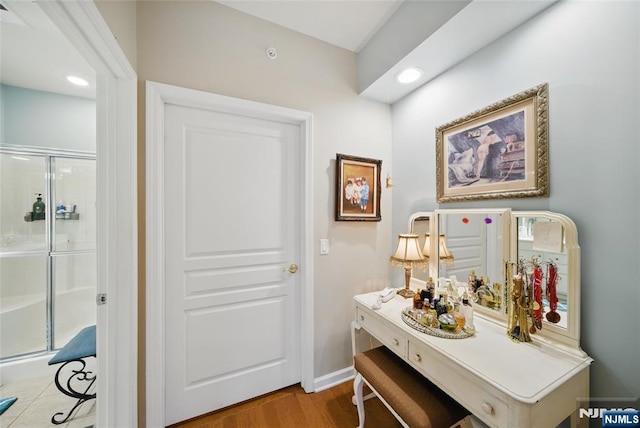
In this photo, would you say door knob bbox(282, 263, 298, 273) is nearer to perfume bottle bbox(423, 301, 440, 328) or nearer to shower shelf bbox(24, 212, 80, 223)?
perfume bottle bbox(423, 301, 440, 328)

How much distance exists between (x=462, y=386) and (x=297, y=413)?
1.12 meters

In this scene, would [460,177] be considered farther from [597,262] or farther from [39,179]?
[39,179]

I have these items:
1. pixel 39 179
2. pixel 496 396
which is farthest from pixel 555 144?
pixel 39 179

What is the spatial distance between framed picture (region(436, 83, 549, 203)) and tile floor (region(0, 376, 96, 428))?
114 inches

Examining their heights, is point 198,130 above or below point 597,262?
above

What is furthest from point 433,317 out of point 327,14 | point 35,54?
point 35,54

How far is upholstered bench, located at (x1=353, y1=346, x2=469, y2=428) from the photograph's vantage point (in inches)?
37.4

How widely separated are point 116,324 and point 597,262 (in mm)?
2266

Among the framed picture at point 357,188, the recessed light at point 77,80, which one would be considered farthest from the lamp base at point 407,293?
the recessed light at point 77,80

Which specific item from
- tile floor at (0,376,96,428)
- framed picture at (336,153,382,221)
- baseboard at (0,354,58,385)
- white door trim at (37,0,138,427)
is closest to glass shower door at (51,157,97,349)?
baseboard at (0,354,58,385)

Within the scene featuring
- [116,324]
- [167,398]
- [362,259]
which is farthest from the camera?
[362,259]

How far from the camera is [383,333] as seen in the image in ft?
4.39

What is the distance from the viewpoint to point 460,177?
4.76 ft

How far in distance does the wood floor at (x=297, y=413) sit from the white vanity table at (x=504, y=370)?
63 cm
